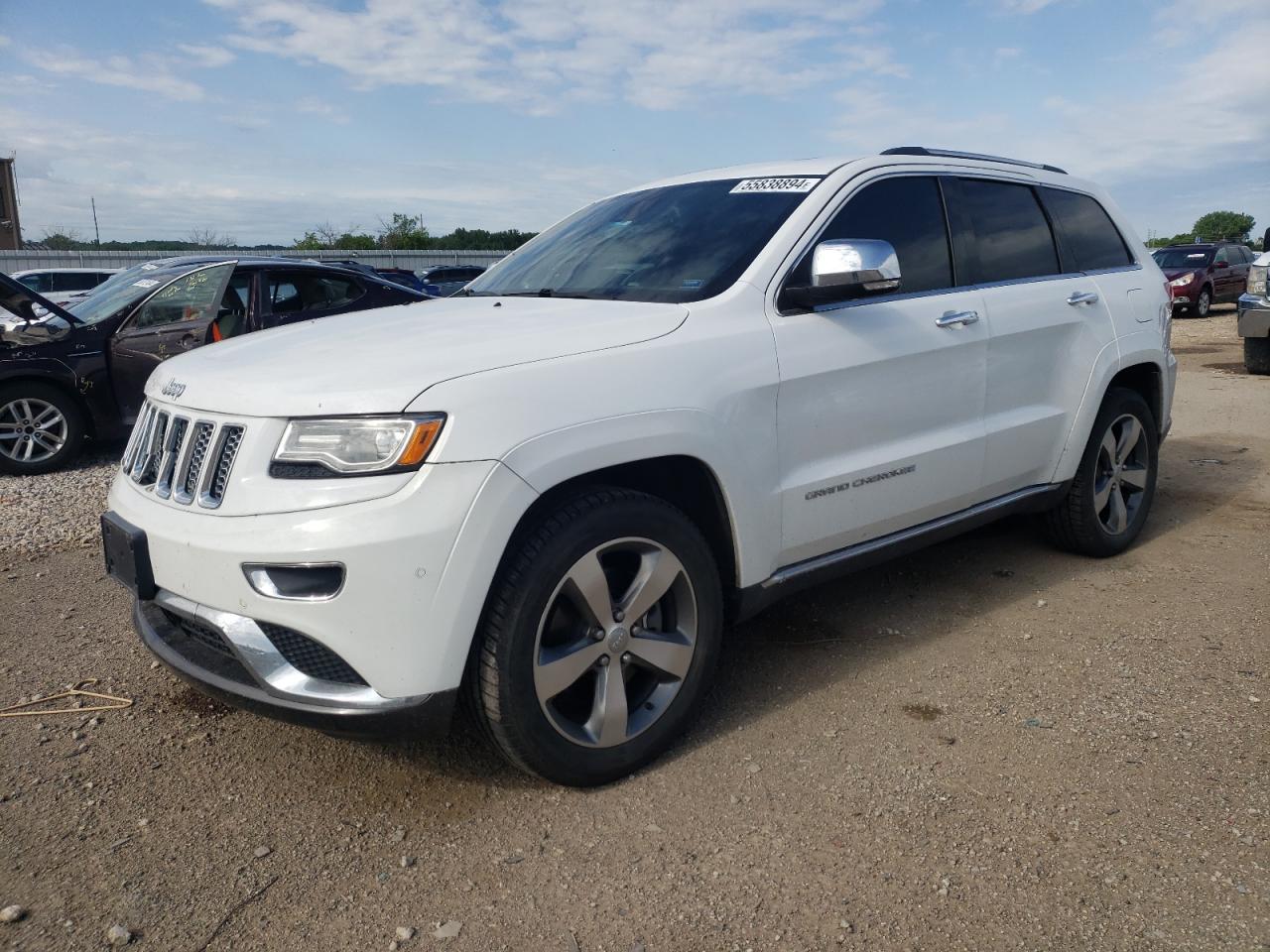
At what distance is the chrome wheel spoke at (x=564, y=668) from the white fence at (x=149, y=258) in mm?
19188

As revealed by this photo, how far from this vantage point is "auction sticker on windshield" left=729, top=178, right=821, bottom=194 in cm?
354

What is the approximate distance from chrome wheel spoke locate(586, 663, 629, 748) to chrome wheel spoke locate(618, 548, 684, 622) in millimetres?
168

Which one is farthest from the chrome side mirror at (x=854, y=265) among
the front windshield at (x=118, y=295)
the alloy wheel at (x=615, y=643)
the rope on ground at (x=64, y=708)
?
the front windshield at (x=118, y=295)

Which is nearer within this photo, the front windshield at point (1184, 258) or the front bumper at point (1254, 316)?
the front bumper at point (1254, 316)

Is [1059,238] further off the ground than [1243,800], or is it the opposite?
[1059,238]

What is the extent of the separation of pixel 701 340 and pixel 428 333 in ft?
2.63

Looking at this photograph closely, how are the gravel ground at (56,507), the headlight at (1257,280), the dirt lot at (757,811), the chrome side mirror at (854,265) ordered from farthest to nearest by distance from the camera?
the headlight at (1257,280) → the gravel ground at (56,507) → the chrome side mirror at (854,265) → the dirt lot at (757,811)

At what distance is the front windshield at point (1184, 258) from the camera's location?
21.6m

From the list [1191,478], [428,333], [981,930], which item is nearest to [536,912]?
[981,930]

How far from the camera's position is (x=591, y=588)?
274 cm

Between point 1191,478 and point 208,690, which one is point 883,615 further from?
point 1191,478

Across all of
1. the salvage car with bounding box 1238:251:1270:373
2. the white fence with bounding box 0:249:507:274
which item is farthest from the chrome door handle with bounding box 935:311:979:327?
the white fence with bounding box 0:249:507:274

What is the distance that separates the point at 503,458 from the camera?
251 centimetres

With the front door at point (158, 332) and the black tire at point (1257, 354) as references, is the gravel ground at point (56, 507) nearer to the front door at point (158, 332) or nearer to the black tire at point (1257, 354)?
the front door at point (158, 332)
